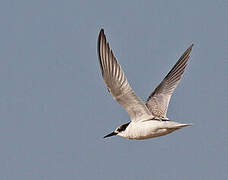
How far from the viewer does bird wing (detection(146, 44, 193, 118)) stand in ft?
42.4

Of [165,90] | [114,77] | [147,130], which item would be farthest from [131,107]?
[165,90]

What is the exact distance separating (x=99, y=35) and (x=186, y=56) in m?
4.16

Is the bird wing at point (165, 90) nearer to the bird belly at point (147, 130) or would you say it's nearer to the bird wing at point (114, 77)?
the bird belly at point (147, 130)

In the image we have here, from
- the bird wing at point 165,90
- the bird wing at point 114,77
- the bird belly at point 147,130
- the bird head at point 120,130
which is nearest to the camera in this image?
the bird wing at point 114,77

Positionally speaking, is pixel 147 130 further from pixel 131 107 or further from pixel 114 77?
pixel 114 77

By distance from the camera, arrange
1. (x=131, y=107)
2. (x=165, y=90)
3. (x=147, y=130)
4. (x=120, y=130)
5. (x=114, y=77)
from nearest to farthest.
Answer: (x=114, y=77)
(x=131, y=107)
(x=147, y=130)
(x=120, y=130)
(x=165, y=90)

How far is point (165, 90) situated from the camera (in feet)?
45.3

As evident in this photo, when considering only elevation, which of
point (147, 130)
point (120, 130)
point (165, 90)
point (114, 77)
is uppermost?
point (165, 90)

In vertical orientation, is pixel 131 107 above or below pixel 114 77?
below

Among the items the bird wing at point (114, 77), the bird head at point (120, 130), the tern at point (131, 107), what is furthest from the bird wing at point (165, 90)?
the bird wing at point (114, 77)

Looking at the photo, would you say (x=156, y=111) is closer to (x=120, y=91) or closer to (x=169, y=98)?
(x=169, y=98)

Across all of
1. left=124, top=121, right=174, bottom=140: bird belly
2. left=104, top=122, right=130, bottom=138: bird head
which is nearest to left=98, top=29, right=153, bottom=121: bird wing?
left=124, top=121, right=174, bottom=140: bird belly

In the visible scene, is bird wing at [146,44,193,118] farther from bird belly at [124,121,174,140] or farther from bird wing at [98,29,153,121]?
bird wing at [98,29,153,121]

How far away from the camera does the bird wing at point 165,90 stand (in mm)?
12930
